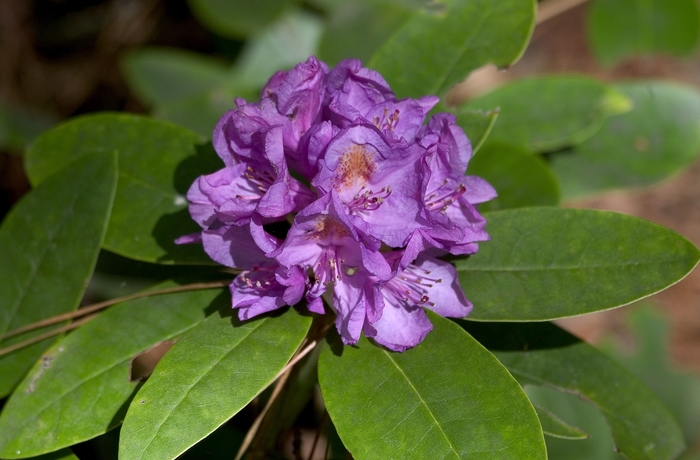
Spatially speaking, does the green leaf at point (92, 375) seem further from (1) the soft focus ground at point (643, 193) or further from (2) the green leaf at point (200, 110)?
(1) the soft focus ground at point (643, 193)

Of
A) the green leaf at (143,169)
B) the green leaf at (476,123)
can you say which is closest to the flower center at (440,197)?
the green leaf at (476,123)

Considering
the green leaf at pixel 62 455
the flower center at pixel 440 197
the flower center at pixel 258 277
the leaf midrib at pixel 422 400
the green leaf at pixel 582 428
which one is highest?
the flower center at pixel 440 197

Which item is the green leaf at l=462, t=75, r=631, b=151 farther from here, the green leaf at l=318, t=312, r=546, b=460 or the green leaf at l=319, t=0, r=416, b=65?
the green leaf at l=318, t=312, r=546, b=460

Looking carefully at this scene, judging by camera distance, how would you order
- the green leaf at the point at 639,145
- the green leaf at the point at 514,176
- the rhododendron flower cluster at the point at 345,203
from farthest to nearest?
the green leaf at the point at 639,145 < the green leaf at the point at 514,176 < the rhododendron flower cluster at the point at 345,203

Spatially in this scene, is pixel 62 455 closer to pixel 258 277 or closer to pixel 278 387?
pixel 278 387

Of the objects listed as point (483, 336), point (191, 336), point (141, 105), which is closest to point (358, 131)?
point (191, 336)

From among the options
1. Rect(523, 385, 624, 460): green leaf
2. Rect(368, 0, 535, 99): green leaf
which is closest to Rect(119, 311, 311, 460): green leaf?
Rect(368, 0, 535, 99): green leaf
